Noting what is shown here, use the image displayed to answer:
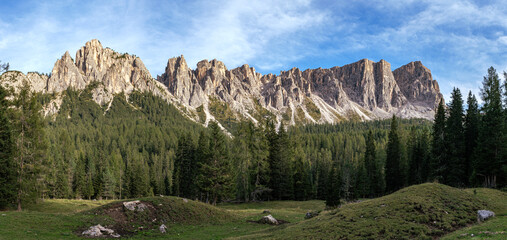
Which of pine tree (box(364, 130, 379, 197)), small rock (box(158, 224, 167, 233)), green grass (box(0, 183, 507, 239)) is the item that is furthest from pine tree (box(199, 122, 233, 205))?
pine tree (box(364, 130, 379, 197))

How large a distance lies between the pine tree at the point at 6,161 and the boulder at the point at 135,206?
17290mm

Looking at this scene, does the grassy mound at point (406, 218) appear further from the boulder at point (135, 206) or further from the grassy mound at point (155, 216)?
the boulder at point (135, 206)

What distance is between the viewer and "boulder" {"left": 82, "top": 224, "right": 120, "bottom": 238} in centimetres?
2345

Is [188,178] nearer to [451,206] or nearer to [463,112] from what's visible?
[451,206]

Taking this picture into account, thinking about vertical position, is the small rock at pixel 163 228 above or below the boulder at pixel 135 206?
below

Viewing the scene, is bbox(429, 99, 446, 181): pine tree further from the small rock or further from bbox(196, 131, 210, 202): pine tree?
the small rock

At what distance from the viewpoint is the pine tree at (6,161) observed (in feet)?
114

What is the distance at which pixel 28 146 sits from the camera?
3769 centimetres

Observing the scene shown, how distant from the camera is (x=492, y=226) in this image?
17.2 metres

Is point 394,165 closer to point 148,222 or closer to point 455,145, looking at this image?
point 455,145

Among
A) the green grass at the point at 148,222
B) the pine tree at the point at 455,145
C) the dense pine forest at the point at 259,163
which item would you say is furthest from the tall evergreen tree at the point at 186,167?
the pine tree at the point at 455,145

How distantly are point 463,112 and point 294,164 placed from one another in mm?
37392

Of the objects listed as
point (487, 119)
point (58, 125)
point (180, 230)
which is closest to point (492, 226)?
point (180, 230)

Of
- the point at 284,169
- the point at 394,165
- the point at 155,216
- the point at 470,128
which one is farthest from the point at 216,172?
the point at 470,128
